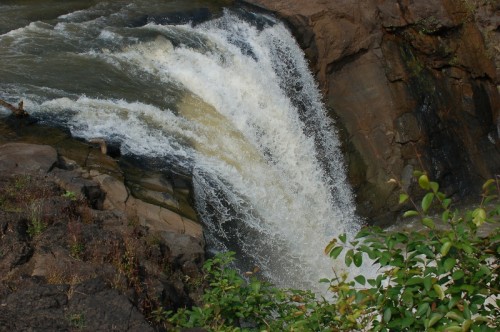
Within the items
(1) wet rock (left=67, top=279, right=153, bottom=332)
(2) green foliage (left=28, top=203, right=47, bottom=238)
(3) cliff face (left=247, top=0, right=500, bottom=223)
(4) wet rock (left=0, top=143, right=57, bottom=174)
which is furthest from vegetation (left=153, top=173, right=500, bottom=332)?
(3) cliff face (left=247, top=0, right=500, bottom=223)

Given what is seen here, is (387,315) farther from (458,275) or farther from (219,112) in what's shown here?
(219,112)

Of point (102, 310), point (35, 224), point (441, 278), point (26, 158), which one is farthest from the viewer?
point (26, 158)

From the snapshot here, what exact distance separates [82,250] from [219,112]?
4.16 m

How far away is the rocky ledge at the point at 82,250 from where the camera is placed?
398 centimetres

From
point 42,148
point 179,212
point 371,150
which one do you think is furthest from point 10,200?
point 371,150

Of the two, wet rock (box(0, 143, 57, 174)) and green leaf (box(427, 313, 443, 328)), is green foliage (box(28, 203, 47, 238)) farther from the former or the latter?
green leaf (box(427, 313, 443, 328))

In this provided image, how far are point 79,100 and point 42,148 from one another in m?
1.47

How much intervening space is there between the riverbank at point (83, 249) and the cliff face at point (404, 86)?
185 inches

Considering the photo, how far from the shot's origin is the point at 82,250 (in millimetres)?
4758

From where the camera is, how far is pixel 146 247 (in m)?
5.06

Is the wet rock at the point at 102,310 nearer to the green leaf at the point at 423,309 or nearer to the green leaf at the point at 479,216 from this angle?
the green leaf at the point at 423,309

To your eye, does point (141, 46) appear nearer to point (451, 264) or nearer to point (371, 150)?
point (371, 150)

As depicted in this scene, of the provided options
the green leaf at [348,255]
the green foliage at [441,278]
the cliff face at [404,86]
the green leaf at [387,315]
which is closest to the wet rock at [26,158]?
the green leaf at [348,255]

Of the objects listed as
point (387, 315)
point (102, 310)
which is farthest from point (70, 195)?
point (387, 315)
